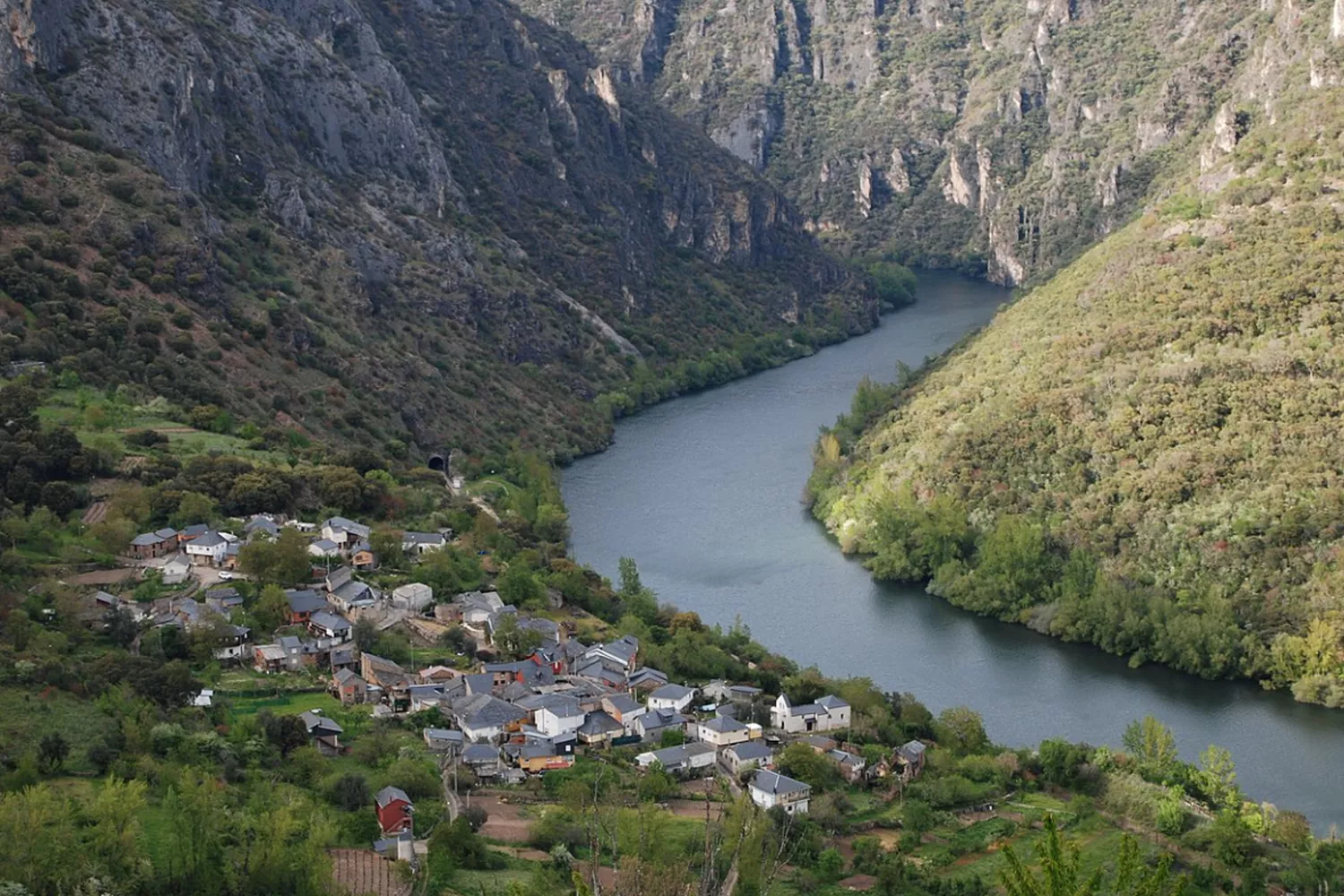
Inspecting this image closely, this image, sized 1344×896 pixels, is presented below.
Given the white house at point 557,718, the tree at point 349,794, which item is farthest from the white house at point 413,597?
the tree at point 349,794

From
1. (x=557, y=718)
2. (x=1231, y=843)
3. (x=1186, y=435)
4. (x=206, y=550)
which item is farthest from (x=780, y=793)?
(x=1186, y=435)

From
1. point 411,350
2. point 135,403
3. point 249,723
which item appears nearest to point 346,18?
point 411,350

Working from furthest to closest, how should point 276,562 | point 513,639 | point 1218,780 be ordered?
1. point 276,562
2. point 513,639
3. point 1218,780

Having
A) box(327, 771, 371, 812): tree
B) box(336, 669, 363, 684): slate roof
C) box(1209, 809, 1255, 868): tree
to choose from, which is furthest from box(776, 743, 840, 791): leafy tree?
box(336, 669, 363, 684): slate roof

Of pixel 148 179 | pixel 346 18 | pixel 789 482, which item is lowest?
pixel 789 482

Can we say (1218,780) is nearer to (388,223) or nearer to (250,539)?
(250,539)

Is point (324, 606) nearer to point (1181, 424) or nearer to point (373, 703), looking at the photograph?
point (373, 703)
